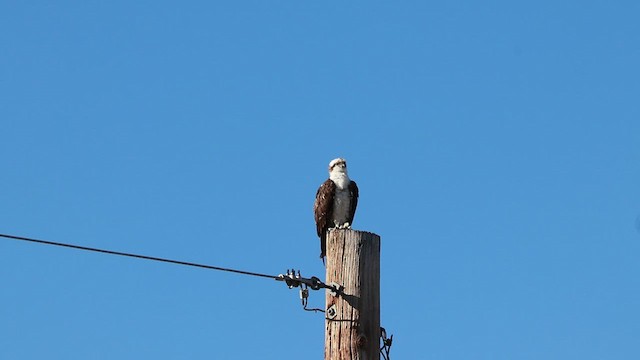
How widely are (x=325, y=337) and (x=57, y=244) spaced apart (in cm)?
195

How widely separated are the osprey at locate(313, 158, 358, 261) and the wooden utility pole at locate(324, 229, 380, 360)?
19.0ft

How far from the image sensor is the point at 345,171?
14531 millimetres

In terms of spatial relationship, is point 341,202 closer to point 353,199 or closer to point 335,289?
point 353,199

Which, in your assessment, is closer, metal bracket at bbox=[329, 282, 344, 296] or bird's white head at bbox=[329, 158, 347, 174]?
metal bracket at bbox=[329, 282, 344, 296]

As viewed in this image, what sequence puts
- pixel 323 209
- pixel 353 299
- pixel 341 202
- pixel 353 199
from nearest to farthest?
pixel 353 299, pixel 323 209, pixel 341 202, pixel 353 199

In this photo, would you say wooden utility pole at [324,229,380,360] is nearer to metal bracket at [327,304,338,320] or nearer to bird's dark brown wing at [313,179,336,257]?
metal bracket at [327,304,338,320]

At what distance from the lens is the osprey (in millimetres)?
13906

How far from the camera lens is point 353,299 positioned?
25.5 ft

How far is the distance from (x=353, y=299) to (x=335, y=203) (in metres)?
6.24

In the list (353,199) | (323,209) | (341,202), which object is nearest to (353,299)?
(323,209)

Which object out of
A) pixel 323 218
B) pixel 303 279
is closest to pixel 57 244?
pixel 303 279

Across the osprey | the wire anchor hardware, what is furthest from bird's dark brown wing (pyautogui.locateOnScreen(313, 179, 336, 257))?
the wire anchor hardware

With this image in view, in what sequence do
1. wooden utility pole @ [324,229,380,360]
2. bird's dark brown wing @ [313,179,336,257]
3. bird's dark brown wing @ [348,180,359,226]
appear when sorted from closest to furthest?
wooden utility pole @ [324,229,380,360]
bird's dark brown wing @ [313,179,336,257]
bird's dark brown wing @ [348,180,359,226]

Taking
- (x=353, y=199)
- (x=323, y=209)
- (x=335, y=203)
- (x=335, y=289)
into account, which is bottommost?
(x=335, y=289)
